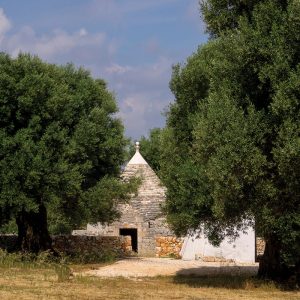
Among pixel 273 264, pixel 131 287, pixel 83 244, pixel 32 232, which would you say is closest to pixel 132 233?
pixel 83 244

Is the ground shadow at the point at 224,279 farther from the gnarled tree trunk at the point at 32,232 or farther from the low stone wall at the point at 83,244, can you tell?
the low stone wall at the point at 83,244

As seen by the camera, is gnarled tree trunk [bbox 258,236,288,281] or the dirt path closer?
gnarled tree trunk [bbox 258,236,288,281]

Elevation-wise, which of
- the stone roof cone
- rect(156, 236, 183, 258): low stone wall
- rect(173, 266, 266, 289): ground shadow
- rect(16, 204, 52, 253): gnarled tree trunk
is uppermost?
the stone roof cone

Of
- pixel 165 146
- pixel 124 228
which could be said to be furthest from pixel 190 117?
pixel 124 228

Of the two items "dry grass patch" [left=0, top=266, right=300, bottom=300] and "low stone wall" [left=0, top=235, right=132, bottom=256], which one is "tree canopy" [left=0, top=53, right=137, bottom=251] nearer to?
"low stone wall" [left=0, top=235, right=132, bottom=256]

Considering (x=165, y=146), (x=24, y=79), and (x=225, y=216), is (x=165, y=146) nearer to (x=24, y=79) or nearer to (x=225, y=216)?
(x=225, y=216)

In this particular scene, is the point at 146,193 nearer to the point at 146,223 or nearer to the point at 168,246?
the point at 146,223

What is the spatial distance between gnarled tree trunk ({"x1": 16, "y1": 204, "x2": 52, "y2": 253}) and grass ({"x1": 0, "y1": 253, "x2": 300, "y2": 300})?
14.5 ft

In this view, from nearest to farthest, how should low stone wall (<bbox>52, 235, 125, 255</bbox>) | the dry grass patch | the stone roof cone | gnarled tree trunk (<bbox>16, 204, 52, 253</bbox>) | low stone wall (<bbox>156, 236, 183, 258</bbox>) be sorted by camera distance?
the dry grass patch
gnarled tree trunk (<bbox>16, 204, 52, 253</bbox>)
low stone wall (<bbox>52, 235, 125, 255</bbox>)
low stone wall (<bbox>156, 236, 183, 258</bbox>)
the stone roof cone

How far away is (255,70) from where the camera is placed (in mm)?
15461

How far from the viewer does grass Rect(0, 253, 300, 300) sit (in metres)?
15.0

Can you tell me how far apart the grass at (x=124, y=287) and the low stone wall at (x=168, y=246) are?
41.8 feet

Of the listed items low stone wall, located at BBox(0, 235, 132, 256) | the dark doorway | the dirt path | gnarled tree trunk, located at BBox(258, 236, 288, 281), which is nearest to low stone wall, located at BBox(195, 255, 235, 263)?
the dirt path

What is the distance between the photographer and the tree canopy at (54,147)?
74.0 feet
